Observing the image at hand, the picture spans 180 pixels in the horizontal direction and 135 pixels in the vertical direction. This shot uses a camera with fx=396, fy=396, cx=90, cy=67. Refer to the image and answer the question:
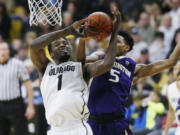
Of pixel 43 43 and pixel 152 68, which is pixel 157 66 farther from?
pixel 43 43

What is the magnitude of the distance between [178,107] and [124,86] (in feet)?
3.21

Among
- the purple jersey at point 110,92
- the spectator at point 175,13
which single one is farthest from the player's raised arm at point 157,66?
the spectator at point 175,13

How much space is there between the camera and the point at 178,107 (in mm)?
5312

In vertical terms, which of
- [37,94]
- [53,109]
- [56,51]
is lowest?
[37,94]

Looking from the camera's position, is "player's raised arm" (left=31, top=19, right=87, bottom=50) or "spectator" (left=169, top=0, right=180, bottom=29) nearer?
"player's raised arm" (left=31, top=19, right=87, bottom=50)

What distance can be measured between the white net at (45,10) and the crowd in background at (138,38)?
107 centimetres

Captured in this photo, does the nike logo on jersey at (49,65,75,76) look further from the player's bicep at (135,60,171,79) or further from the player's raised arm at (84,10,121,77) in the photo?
the player's bicep at (135,60,171,79)

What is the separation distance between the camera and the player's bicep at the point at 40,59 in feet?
A: 14.4

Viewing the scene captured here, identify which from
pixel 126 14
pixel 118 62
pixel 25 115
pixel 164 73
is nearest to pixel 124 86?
pixel 118 62

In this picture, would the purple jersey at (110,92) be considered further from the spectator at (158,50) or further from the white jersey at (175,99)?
the spectator at (158,50)

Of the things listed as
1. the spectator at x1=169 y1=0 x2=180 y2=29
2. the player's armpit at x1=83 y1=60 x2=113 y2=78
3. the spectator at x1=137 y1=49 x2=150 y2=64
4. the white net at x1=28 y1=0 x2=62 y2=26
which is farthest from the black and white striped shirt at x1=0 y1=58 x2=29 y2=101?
the spectator at x1=169 y1=0 x2=180 y2=29

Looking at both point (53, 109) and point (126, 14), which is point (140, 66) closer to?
point (53, 109)

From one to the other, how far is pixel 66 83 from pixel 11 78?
137 inches

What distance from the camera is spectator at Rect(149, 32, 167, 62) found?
9.28m
